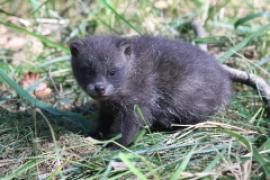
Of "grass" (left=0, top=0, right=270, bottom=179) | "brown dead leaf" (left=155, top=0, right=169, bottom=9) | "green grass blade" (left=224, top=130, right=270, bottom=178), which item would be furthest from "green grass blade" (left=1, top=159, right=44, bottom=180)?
"brown dead leaf" (left=155, top=0, right=169, bottom=9)

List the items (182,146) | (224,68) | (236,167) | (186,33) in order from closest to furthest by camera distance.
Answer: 1. (236,167)
2. (182,146)
3. (224,68)
4. (186,33)

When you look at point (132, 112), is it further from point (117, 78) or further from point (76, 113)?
point (76, 113)

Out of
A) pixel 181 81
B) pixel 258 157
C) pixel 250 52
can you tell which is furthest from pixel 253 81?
pixel 258 157

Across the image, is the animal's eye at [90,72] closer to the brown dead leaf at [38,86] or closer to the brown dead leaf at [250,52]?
the brown dead leaf at [38,86]

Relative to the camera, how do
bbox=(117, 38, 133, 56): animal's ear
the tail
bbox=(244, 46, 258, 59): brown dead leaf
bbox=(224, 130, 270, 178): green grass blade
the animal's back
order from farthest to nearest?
1. bbox=(244, 46, 258, 59): brown dead leaf
2. the tail
3. the animal's back
4. bbox=(117, 38, 133, 56): animal's ear
5. bbox=(224, 130, 270, 178): green grass blade

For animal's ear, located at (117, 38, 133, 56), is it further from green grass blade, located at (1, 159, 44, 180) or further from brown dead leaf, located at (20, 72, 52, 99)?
brown dead leaf, located at (20, 72, 52, 99)

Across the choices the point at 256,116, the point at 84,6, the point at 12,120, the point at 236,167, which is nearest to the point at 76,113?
the point at 12,120

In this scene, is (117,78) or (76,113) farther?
(76,113)
